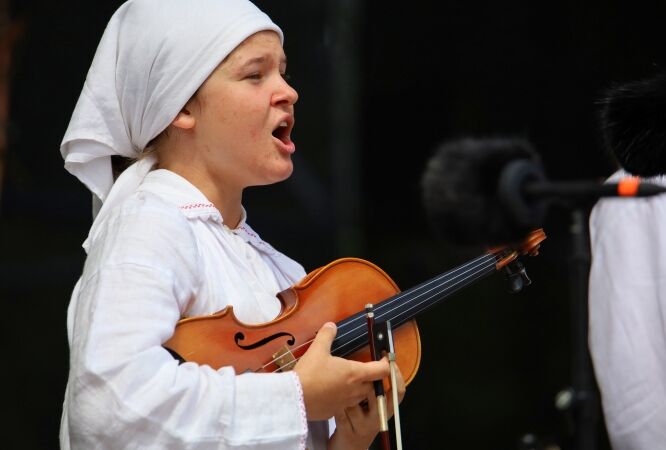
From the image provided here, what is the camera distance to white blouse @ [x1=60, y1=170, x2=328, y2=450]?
211cm

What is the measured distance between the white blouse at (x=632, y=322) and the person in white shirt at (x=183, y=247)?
0.74 metres

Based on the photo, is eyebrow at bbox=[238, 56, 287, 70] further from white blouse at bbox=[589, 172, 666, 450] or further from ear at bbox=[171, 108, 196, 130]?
white blouse at bbox=[589, 172, 666, 450]

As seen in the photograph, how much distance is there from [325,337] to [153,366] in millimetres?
399

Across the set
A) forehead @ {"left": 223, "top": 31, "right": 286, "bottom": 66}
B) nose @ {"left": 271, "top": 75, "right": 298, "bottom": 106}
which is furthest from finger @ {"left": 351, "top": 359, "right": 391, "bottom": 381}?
forehead @ {"left": 223, "top": 31, "right": 286, "bottom": 66}

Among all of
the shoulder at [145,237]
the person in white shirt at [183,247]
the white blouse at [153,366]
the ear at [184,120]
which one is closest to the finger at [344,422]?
the person in white shirt at [183,247]

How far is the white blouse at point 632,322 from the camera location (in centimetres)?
283

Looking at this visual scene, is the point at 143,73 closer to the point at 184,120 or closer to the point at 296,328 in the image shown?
the point at 184,120

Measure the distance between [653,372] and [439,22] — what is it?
259 centimetres

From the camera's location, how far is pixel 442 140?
499 centimetres

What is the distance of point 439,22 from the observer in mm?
5051

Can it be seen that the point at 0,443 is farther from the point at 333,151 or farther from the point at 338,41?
the point at 338,41

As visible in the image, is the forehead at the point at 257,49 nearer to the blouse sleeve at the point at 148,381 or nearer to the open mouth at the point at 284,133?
the open mouth at the point at 284,133

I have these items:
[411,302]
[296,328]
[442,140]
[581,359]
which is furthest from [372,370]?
[442,140]

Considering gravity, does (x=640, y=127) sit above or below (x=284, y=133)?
below
